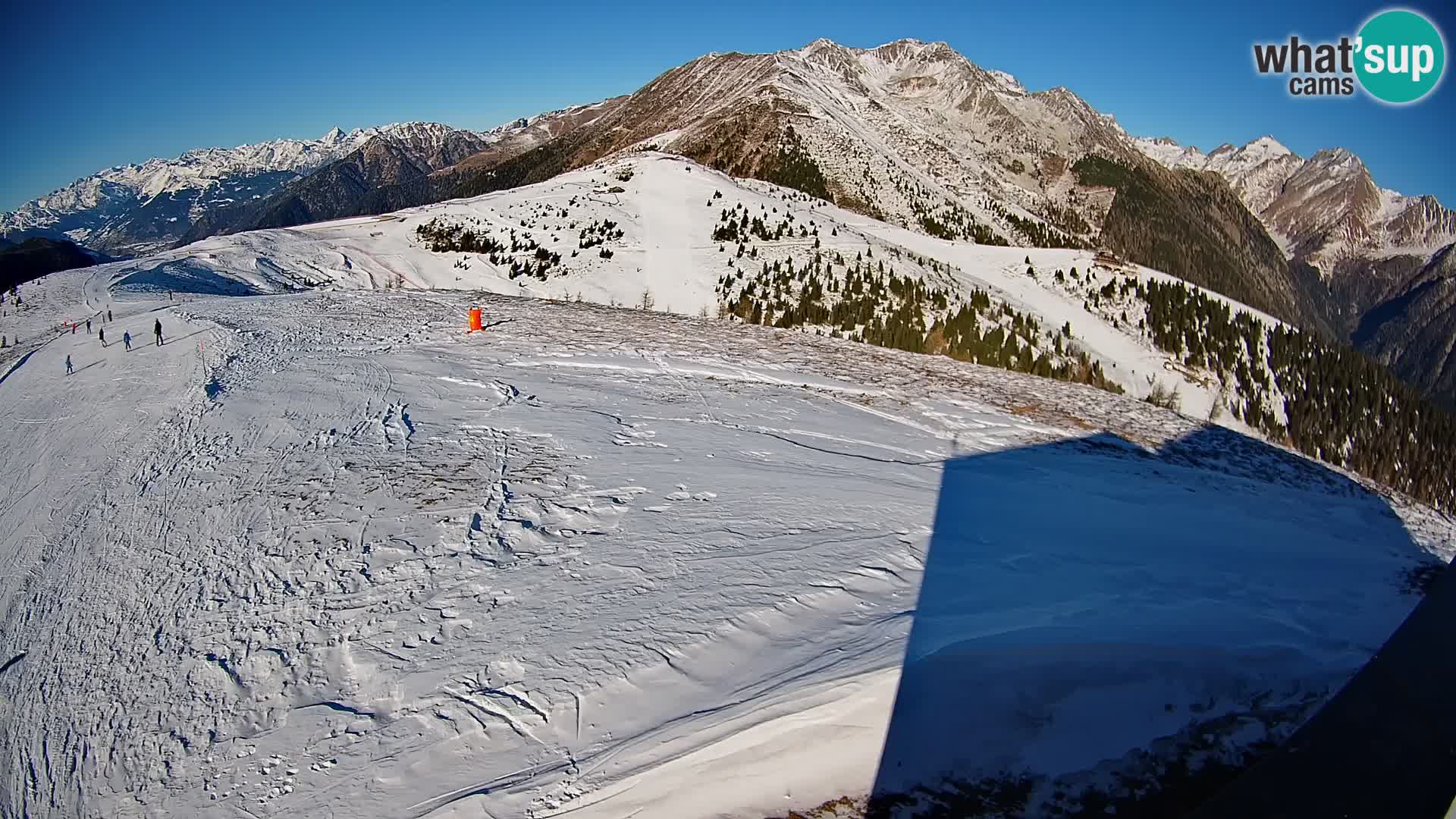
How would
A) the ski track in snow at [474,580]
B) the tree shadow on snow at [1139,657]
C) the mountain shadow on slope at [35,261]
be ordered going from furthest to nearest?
the mountain shadow on slope at [35,261] < the ski track in snow at [474,580] < the tree shadow on snow at [1139,657]

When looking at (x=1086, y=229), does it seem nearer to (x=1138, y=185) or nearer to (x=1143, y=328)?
(x=1138, y=185)

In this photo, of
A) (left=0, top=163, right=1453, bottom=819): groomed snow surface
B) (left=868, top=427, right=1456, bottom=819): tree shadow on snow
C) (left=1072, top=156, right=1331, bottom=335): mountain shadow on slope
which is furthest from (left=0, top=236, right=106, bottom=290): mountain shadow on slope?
(left=1072, top=156, right=1331, bottom=335): mountain shadow on slope

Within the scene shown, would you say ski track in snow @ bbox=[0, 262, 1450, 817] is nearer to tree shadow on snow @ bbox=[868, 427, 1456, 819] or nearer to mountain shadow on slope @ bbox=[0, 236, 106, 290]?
tree shadow on snow @ bbox=[868, 427, 1456, 819]

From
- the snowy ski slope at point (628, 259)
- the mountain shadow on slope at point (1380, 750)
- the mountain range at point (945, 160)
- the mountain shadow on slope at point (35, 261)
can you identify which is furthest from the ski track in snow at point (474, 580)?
the mountain shadow on slope at point (35, 261)

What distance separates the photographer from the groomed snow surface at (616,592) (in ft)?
13.7

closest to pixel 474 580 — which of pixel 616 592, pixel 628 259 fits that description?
pixel 616 592

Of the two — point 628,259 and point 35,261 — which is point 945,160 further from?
point 35,261

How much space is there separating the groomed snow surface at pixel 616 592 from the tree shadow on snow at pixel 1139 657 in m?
0.04

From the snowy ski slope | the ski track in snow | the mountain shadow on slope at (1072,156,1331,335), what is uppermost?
the mountain shadow on slope at (1072,156,1331,335)

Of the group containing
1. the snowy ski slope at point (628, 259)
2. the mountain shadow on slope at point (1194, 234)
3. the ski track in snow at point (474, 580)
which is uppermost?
the mountain shadow on slope at point (1194, 234)

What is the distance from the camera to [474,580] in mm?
5887

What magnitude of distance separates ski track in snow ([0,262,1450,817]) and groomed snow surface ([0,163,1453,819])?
33 millimetres

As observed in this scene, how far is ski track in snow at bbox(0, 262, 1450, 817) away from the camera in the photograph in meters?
4.16

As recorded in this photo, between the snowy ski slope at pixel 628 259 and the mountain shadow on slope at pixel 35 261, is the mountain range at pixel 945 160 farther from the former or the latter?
the mountain shadow on slope at pixel 35 261
